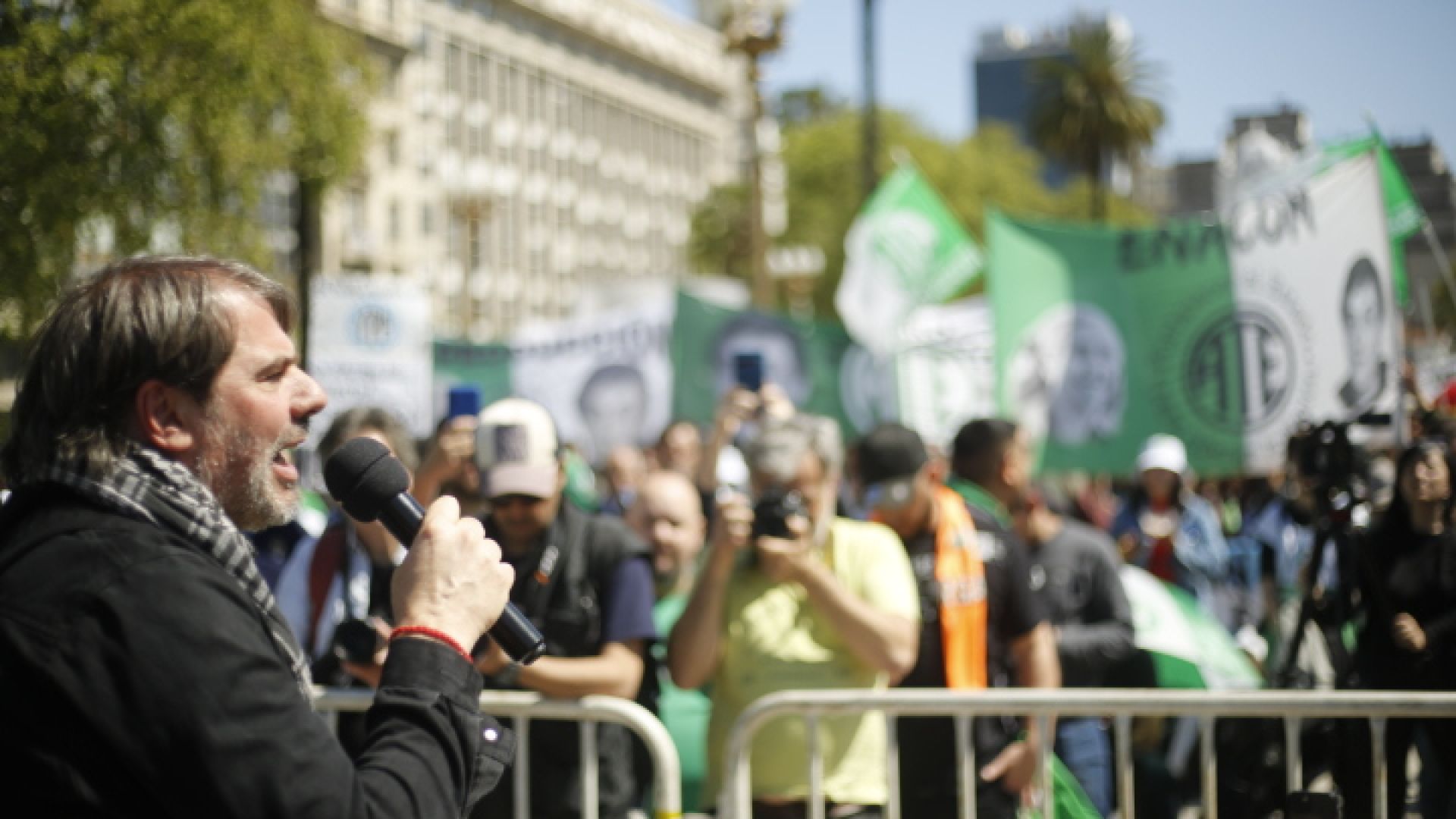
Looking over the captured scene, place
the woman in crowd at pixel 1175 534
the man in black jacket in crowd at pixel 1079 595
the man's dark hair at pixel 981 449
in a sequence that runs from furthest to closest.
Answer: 1. the woman in crowd at pixel 1175 534
2. the man in black jacket in crowd at pixel 1079 595
3. the man's dark hair at pixel 981 449

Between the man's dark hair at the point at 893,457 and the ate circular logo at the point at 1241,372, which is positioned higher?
the ate circular logo at the point at 1241,372

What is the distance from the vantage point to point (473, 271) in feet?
210

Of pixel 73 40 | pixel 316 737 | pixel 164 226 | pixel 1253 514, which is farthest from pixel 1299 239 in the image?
pixel 316 737

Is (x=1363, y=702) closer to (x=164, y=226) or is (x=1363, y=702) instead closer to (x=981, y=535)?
(x=981, y=535)

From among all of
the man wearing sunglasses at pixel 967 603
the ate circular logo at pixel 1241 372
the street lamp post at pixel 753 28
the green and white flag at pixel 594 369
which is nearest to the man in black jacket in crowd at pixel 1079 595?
the man wearing sunglasses at pixel 967 603

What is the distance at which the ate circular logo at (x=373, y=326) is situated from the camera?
9.34m

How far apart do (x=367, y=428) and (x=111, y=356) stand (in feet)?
9.25

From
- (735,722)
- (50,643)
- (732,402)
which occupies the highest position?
(732,402)

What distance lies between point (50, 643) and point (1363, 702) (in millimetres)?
2935

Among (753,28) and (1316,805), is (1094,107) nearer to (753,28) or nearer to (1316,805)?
(753,28)

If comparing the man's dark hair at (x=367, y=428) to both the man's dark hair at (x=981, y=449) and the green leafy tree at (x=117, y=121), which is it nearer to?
the green leafy tree at (x=117, y=121)

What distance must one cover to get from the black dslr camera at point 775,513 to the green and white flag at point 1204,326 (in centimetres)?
395

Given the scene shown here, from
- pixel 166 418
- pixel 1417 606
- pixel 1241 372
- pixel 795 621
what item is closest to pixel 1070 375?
pixel 1241 372

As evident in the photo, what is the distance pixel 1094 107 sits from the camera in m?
54.0
